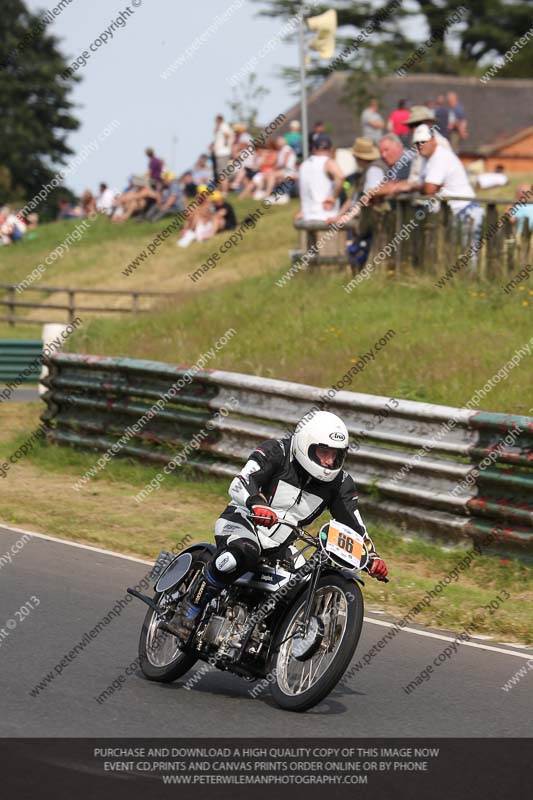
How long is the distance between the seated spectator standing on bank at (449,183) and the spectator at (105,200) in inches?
964

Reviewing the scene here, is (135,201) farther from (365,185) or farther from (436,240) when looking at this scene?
(436,240)

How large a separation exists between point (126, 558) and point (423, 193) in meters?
7.13

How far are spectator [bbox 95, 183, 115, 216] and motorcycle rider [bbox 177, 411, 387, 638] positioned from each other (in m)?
33.2

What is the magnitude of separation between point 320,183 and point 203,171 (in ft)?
55.5

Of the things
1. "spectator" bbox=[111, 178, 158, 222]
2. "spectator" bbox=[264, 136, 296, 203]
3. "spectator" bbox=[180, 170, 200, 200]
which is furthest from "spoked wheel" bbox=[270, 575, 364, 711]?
"spectator" bbox=[111, 178, 158, 222]

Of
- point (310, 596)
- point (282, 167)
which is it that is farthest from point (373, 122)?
point (310, 596)

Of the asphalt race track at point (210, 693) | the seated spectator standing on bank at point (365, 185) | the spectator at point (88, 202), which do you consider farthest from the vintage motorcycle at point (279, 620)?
the spectator at point (88, 202)

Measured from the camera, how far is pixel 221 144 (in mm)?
32250

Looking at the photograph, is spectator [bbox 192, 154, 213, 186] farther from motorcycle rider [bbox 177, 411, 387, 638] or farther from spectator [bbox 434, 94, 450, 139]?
motorcycle rider [bbox 177, 411, 387, 638]

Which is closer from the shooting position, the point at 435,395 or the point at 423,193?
the point at 435,395

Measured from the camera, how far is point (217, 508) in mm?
12641
